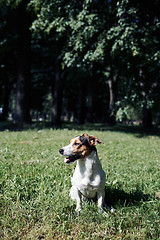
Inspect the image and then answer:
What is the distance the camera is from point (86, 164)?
7.95ft

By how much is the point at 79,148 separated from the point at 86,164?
25 cm

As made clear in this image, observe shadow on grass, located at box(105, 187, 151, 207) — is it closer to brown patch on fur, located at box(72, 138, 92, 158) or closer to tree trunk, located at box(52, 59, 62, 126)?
brown patch on fur, located at box(72, 138, 92, 158)

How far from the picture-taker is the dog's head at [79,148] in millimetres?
2352

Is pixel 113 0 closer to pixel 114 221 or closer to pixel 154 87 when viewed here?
pixel 154 87

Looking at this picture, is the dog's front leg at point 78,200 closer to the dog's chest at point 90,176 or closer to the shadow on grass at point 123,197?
the dog's chest at point 90,176

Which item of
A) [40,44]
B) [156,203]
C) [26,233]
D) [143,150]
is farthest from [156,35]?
[40,44]

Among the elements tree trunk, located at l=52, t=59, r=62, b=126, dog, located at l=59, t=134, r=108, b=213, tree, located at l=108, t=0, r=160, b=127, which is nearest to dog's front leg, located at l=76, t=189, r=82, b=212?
dog, located at l=59, t=134, r=108, b=213

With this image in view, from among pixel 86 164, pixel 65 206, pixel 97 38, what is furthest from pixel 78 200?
pixel 97 38

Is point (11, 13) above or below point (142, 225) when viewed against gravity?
above

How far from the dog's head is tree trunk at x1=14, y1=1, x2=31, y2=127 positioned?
10412 millimetres

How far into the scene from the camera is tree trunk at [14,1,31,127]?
12.2 meters

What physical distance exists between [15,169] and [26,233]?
1847 mm

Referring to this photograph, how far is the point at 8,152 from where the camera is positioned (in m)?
5.31

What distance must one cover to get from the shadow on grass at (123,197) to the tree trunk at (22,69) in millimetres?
10017
